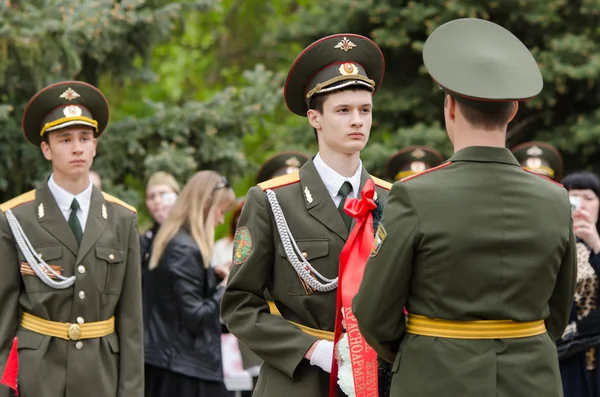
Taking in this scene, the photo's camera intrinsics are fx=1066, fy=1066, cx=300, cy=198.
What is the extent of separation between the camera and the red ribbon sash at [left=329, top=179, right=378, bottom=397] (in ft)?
14.1

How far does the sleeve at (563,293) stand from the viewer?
4035 mm

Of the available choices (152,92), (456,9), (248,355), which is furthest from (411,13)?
(152,92)

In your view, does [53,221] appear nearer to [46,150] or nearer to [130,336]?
[46,150]

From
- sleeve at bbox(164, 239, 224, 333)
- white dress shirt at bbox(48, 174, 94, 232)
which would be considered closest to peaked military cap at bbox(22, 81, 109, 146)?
white dress shirt at bbox(48, 174, 94, 232)

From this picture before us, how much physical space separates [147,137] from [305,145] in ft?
8.82

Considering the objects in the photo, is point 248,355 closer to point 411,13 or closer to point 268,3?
point 411,13

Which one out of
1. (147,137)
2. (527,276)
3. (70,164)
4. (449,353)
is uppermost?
(147,137)

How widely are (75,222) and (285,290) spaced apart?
2.07 meters

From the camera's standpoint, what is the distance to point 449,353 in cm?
379

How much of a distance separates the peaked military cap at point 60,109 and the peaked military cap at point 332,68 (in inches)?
73.3

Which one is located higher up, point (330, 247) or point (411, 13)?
point (411, 13)

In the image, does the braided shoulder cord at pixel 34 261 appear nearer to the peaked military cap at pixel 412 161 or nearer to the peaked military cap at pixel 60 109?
the peaked military cap at pixel 60 109

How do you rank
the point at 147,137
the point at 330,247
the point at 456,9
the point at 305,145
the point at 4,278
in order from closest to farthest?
the point at 330,247 < the point at 4,278 < the point at 147,137 < the point at 456,9 < the point at 305,145

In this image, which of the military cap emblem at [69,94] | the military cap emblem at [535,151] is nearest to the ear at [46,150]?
the military cap emblem at [69,94]
